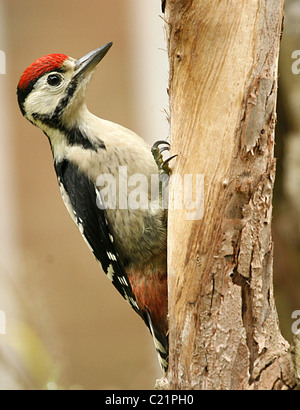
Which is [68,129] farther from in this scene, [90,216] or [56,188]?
[56,188]

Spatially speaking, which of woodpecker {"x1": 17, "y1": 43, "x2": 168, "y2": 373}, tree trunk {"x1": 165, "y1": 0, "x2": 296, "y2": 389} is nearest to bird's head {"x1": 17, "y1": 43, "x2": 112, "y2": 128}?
woodpecker {"x1": 17, "y1": 43, "x2": 168, "y2": 373}

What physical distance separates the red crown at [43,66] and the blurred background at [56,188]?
1.26m

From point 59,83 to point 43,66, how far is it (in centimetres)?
11

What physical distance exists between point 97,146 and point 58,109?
0.28 metres

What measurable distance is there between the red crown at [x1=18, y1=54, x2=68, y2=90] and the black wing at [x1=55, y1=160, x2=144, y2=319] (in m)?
0.44

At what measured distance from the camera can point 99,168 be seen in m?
2.51

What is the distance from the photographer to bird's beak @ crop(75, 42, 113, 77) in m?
2.56

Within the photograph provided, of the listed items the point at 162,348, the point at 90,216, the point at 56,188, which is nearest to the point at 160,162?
the point at 90,216

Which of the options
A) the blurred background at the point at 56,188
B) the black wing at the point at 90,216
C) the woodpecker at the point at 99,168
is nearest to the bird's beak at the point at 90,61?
the woodpecker at the point at 99,168

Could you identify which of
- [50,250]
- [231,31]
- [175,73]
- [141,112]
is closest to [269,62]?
[231,31]

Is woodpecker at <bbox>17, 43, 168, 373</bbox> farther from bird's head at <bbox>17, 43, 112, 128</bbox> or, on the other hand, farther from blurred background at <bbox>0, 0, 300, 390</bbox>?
blurred background at <bbox>0, 0, 300, 390</bbox>

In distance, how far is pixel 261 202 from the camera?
193 cm

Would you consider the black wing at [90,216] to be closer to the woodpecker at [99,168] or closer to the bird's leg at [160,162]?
the woodpecker at [99,168]

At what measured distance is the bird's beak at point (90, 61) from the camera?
2.56 m
